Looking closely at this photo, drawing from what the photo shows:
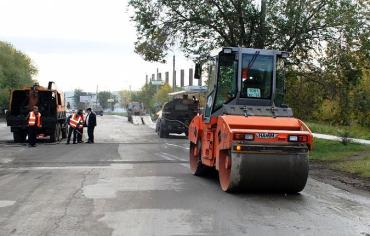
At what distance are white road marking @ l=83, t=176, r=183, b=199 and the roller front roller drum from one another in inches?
60.7

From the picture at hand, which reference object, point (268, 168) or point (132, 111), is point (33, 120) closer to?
point (268, 168)

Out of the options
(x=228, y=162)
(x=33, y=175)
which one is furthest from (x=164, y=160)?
(x=228, y=162)

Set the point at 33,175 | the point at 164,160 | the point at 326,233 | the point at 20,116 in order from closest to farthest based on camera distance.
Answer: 1. the point at 326,233
2. the point at 33,175
3. the point at 164,160
4. the point at 20,116

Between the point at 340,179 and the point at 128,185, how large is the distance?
538 cm

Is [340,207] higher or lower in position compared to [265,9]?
lower

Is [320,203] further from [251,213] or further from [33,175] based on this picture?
[33,175]

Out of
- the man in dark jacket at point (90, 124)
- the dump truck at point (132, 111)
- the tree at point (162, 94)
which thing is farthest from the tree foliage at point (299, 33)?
the tree at point (162, 94)

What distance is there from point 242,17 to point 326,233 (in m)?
17.4

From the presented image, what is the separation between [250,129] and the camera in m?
10.4

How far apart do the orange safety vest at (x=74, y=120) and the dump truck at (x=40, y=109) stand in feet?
2.53

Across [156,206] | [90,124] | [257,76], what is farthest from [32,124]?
[156,206]

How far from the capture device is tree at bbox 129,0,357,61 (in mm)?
23031

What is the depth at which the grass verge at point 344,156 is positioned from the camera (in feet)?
51.6

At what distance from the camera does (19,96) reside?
1050 inches
